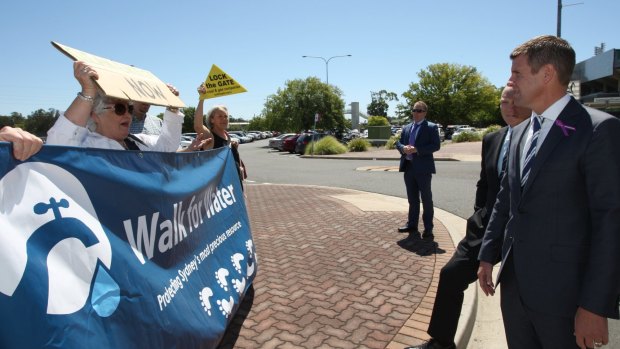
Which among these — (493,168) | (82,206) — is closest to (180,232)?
(82,206)

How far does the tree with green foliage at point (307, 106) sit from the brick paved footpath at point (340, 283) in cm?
→ 3472

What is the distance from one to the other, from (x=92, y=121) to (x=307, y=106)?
1548 inches

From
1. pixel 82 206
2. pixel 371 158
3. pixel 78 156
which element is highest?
pixel 78 156

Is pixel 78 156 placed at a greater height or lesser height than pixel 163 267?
greater

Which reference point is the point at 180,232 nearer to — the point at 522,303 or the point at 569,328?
the point at 522,303

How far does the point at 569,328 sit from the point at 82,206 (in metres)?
2.41

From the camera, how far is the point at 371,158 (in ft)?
74.8

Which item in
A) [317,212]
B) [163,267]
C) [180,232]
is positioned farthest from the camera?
[317,212]

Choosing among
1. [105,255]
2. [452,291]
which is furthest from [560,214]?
[105,255]

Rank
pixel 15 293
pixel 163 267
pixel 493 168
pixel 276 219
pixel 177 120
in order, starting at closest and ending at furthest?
pixel 15 293 → pixel 163 267 → pixel 493 168 → pixel 177 120 → pixel 276 219

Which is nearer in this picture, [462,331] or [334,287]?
[462,331]

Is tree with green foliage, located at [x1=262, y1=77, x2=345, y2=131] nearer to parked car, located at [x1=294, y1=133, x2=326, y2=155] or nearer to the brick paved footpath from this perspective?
parked car, located at [x1=294, y1=133, x2=326, y2=155]

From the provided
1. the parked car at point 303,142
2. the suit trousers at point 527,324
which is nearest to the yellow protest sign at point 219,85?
the suit trousers at point 527,324

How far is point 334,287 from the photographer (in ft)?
13.8
